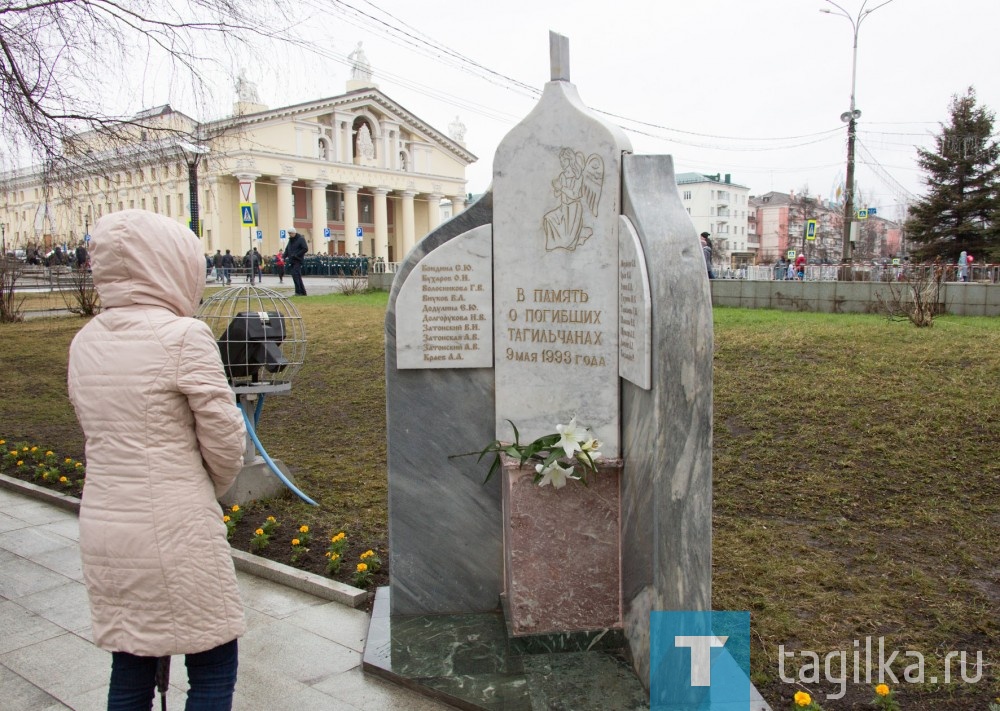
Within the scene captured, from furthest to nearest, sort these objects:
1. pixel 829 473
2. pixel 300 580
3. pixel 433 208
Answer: pixel 433 208 → pixel 829 473 → pixel 300 580

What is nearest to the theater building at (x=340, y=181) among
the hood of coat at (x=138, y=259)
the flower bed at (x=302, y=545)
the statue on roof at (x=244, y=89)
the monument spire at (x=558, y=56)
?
the statue on roof at (x=244, y=89)

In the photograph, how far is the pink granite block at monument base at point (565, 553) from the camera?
3627 mm

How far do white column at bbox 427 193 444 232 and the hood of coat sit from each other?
6618 centimetres

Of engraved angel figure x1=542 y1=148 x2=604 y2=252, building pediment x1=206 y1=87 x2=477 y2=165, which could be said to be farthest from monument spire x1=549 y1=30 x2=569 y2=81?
building pediment x1=206 y1=87 x2=477 y2=165

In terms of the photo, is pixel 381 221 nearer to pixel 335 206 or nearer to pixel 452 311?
pixel 335 206

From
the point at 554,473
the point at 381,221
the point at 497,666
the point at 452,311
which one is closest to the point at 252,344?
the point at 452,311

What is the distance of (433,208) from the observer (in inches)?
2717

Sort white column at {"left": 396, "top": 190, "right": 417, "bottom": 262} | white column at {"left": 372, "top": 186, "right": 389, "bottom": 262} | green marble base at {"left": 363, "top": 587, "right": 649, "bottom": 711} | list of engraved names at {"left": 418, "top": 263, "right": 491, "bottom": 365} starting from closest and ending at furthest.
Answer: green marble base at {"left": 363, "top": 587, "right": 649, "bottom": 711}
list of engraved names at {"left": 418, "top": 263, "right": 491, "bottom": 365}
white column at {"left": 372, "top": 186, "right": 389, "bottom": 262}
white column at {"left": 396, "top": 190, "right": 417, "bottom": 262}

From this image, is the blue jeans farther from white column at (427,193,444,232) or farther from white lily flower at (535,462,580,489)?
white column at (427,193,444,232)

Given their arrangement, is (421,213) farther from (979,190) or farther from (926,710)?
(926,710)

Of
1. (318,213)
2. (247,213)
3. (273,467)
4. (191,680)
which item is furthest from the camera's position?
(318,213)

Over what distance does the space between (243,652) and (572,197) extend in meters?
2.54

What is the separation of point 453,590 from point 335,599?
685 mm

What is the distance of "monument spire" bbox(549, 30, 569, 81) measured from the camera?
11.9ft
